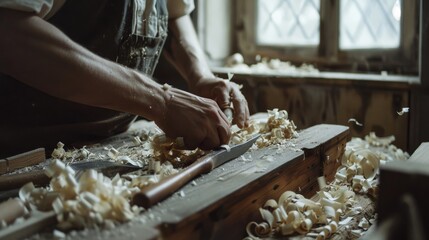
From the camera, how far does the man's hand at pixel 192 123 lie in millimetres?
1189

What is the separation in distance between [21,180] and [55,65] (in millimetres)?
269

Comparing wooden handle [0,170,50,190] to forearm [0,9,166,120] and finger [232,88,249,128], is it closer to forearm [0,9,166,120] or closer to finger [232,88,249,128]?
forearm [0,9,166,120]

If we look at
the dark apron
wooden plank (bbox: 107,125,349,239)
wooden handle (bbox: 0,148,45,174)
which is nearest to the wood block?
wooden plank (bbox: 107,125,349,239)

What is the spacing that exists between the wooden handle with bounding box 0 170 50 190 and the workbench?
0.29m

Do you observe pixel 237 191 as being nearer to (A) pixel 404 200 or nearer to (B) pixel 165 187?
(B) pixel 165 187

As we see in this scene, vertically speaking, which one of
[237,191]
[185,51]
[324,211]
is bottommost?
[324,211]

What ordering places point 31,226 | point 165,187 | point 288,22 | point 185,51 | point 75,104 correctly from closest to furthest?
point 31,226, point 165,187, point 75,104, point 185,51, point 288,22

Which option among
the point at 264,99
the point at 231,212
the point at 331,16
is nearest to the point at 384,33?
the point at 331,16

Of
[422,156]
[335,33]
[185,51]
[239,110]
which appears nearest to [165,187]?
[422,156]

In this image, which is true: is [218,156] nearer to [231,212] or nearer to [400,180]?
[231,212]

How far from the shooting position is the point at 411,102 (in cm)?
195

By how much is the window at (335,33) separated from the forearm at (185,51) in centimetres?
81

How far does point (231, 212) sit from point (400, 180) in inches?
13.6

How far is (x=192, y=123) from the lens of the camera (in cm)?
120
